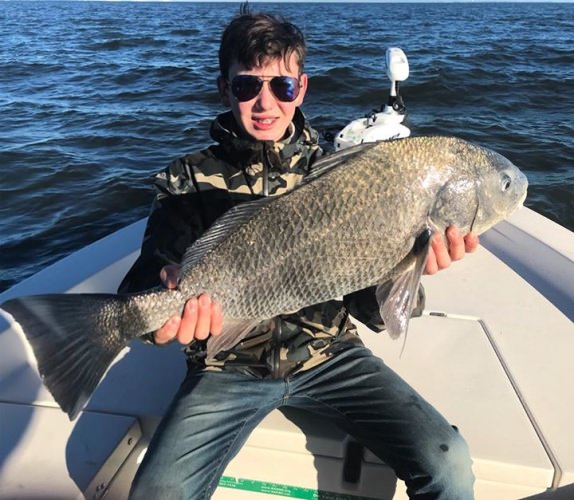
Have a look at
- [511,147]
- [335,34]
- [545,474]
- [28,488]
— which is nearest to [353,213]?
[545,474]

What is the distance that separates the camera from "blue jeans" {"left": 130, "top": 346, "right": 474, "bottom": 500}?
6.75 feet

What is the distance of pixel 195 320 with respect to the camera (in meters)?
2.12

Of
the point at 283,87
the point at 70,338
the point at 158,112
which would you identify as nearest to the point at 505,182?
the point at 283,87

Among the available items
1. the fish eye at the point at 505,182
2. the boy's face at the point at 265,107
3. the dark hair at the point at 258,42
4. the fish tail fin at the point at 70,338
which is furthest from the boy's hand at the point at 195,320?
the fish eye at the point at 505,182

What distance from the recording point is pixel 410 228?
2141mm

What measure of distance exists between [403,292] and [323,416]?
67cm

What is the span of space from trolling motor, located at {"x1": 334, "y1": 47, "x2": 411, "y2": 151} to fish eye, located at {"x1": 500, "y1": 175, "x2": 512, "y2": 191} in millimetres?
2405

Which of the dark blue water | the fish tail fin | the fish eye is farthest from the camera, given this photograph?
the dark blue water

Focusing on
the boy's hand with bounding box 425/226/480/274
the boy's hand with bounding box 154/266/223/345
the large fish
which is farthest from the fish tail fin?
the boy's hand with bounding box 425/226/480/274

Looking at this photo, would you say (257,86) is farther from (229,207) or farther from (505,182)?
(505,182)

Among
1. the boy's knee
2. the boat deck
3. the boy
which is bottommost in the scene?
the boat deck

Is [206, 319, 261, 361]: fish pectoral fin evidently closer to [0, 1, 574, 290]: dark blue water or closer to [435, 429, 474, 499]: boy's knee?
[435, 429, 474, 499]: boy's knee

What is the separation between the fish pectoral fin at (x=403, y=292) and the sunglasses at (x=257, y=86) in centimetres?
93

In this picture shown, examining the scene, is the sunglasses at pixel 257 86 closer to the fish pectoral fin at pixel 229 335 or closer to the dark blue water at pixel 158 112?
the fish pectoral fin at pixel 229 335
